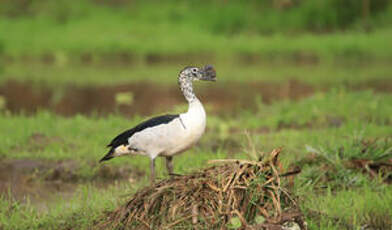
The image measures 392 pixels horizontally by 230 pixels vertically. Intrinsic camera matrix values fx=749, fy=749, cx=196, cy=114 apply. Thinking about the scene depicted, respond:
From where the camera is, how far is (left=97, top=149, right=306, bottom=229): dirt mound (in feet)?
14.0

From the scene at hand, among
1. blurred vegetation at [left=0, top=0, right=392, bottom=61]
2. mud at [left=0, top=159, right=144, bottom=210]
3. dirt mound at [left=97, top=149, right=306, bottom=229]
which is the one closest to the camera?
dirt mound at [left=97, top=149, right=306, bottom=229]

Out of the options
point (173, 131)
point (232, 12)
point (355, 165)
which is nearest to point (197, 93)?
point (232, 12)

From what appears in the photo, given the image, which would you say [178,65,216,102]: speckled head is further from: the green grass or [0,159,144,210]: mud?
the green grass

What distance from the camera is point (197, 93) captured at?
12.7 m

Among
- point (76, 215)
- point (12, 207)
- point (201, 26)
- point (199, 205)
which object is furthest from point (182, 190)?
point (201, 26)

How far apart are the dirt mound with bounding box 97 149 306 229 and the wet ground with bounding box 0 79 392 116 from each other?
5.96m

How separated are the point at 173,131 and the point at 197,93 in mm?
7502

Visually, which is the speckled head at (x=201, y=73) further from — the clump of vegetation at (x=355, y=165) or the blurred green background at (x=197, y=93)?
the clump of vegetation at (x=355, y=165)

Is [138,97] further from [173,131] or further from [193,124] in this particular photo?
[193,124]

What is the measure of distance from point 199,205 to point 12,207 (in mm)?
1750

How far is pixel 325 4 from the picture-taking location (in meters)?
18.4

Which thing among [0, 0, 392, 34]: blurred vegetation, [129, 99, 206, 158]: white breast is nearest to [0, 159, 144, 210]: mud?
[129, 99, 206, 158]: white breast

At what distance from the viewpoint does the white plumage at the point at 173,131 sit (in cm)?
511

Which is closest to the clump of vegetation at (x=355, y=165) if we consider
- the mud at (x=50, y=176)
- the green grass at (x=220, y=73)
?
the mud at (x=50, y=176)
